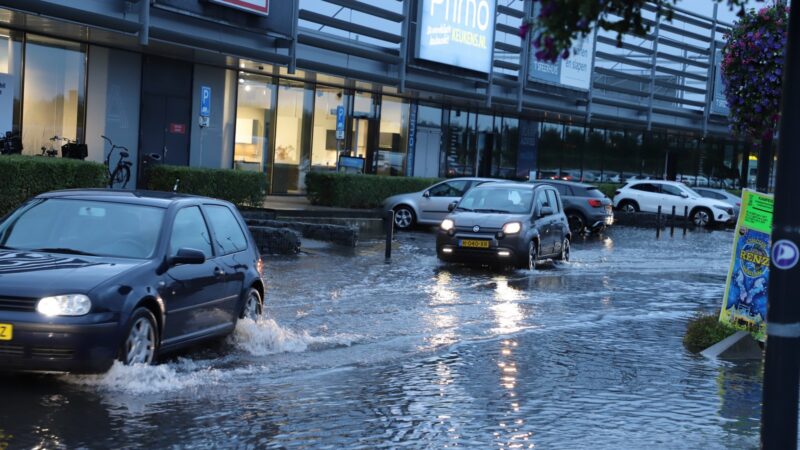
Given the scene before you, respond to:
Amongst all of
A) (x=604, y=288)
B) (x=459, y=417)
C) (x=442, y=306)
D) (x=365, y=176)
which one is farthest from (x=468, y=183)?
(x=459, y=417)

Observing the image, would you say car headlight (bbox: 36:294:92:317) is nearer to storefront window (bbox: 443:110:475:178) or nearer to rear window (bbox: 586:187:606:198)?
rear window (bbox: 586:187:606:198)

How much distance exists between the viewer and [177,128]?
27328 millimetres

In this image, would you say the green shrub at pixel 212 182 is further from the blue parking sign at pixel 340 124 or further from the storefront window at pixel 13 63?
the blue parking sign at pixel 340 124

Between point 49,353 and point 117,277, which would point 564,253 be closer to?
point 117,277

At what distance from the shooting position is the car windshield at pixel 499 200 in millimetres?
18969

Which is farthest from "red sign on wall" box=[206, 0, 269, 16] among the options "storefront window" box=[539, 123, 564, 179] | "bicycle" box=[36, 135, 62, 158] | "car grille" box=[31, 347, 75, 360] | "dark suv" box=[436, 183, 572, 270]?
"storefront window" box=[539, 123, 564, 179]

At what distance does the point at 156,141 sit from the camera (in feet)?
87.6

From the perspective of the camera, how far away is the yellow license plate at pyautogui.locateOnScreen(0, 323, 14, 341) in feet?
23.2

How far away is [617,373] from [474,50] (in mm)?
27563

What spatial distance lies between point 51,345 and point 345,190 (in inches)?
857

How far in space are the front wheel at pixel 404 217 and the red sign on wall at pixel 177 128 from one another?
6117 millimetres

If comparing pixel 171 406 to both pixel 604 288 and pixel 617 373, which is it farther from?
pixel 604 288

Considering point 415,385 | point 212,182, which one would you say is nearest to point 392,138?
point 212,182

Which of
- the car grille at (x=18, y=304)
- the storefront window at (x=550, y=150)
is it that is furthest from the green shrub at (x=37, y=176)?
the storefront window at (x=550, y=150)
